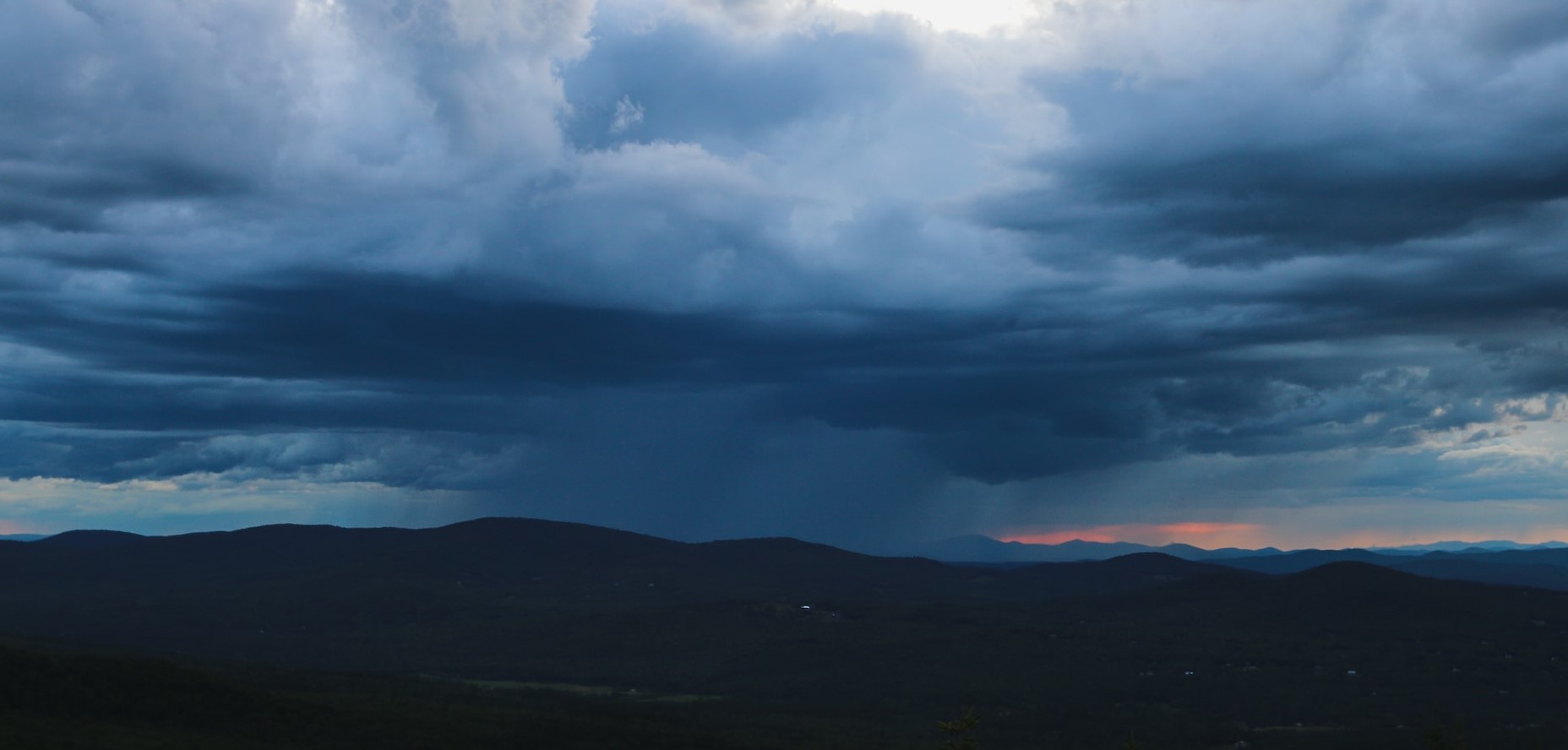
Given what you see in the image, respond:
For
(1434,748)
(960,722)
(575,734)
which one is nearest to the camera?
(960,722)

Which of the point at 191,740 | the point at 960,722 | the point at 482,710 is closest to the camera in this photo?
the point at 960,722

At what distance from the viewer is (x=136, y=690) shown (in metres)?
139

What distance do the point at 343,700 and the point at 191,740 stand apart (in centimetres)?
3905

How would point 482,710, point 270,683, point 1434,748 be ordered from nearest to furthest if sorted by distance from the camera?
1. point 1434,748
2. point 482,710
3. point 270,683

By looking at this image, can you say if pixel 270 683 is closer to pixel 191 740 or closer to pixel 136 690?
pixel 136 690

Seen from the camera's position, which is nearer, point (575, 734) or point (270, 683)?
point (575, 734)

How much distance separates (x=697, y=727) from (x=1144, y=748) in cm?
6217

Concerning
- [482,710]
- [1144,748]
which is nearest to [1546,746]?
[1144,748]

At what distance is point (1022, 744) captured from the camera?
630 feet

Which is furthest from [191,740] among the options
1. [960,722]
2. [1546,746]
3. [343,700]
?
[1546,746]

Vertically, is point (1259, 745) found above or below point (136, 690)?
below

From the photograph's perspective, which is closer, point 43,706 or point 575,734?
point 43,706

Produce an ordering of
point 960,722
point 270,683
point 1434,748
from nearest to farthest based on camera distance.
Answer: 1. point 960,722
2. point 1434,748
3. point 270,683

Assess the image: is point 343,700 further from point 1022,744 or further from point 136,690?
point 1022,744
